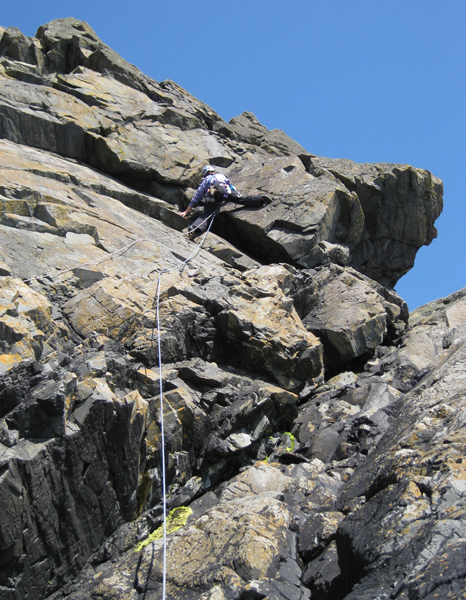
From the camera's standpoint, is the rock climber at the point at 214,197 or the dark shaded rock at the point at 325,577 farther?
the rock climber at the point at 214,197

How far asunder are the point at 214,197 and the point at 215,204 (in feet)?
0.79

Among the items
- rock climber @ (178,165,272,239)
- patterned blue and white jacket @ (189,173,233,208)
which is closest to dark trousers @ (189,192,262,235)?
rock climber @ (178,165,272,239)

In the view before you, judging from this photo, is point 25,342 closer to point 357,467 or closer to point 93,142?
point 357,467

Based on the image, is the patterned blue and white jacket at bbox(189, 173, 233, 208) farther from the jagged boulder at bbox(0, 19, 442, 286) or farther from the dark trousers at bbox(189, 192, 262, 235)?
the jagged boulder at bbox(0, 19, 442, 286)

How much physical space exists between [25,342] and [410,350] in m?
10.1

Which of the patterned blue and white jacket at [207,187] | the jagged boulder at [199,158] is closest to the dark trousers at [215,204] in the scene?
the patterned blue and white jacket at [207,187]

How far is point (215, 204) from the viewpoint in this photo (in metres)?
17.6

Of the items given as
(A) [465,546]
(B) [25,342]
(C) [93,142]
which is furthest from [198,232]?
(A) [465,546]

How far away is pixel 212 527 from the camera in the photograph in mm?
7398

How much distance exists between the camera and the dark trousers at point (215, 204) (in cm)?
1688

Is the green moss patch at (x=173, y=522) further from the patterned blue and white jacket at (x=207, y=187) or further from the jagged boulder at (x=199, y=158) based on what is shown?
the patterned blue and white jacket at (x=207, y=187)

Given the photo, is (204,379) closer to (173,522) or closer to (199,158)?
(173,522)

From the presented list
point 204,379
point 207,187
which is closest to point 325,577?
point 204,379

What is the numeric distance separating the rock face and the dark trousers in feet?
1.20
